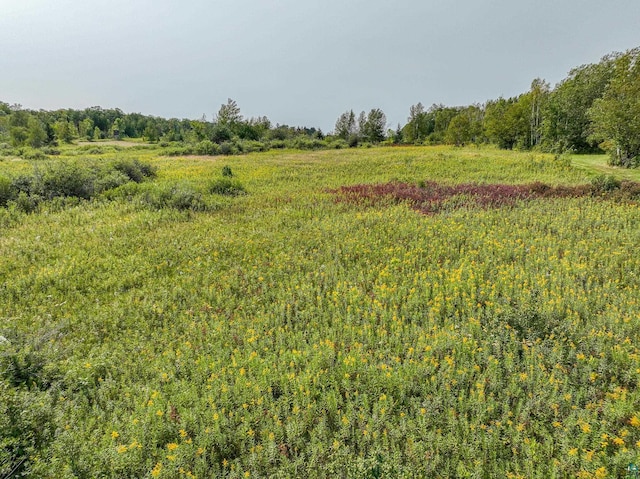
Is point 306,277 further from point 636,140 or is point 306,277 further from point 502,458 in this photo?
point 636,140

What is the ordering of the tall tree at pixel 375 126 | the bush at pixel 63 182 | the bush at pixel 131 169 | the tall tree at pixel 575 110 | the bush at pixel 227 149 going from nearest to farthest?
the bush at pixel 63 182 → the bush at pixel 131 169 → the tall tree at pixel 575 110 → the bush at pixel 227 149 → the tall tree at pixel 375 126

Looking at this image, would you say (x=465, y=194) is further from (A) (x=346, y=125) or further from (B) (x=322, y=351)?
(A) (x=346, y=125)

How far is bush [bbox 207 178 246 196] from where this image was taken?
17.4m

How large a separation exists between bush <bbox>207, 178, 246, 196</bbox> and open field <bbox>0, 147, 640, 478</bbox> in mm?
6665

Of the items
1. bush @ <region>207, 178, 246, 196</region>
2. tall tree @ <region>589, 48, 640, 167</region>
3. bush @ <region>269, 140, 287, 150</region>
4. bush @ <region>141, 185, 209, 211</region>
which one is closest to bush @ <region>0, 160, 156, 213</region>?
bush @ <region>141, 185, 209, 211</region>

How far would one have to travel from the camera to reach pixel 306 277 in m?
7.85

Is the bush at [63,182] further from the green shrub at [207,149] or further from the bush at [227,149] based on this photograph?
the bush at [227,149]

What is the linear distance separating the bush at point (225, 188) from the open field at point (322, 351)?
6.67 m

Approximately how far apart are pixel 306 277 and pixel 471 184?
13.9 m

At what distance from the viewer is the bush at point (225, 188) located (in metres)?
17.4

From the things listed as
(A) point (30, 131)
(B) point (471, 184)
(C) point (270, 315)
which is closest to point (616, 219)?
(B) point (471, 184)

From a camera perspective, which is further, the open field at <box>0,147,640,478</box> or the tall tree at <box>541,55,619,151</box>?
the tall tree at <box>541,55,619,151</box>

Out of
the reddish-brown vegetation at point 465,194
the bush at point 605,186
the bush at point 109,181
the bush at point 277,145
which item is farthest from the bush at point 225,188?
the bush at point 277,145

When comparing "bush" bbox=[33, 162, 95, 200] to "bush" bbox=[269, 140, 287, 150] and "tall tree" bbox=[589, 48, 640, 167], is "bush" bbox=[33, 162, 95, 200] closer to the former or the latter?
"tall tree" bbox=[589, 48, 640, 167]
